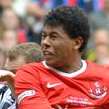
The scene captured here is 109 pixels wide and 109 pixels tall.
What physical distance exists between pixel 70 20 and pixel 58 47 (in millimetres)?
205

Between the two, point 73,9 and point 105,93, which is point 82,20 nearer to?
point 73,9

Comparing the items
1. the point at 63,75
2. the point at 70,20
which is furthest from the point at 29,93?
the point at 70,20

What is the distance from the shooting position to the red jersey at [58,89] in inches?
184

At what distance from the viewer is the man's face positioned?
4812mm

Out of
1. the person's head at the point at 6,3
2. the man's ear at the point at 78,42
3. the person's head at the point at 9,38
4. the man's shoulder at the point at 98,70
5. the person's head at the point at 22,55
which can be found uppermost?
the man's ear at the point at 78,42

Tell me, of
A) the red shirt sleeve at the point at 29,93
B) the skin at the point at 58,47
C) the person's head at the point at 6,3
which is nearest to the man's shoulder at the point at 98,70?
the skin at the point at 58,47

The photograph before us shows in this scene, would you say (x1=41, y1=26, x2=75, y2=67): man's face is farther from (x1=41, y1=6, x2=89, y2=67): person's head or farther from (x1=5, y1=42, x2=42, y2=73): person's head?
(x1=5, y1=42, x2=42, y2=73): person's head

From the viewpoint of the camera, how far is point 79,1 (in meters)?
12.0

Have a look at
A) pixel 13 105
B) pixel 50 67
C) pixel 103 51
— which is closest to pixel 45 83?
pixel 50 67

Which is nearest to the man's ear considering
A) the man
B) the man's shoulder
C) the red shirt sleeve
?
the man

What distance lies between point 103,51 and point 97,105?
17.6 feet

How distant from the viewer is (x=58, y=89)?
15.7 ft

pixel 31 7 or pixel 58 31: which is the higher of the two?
pixel 58 31

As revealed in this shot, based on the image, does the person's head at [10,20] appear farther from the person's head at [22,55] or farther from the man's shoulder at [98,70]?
the man's shoulder at [98,70]
